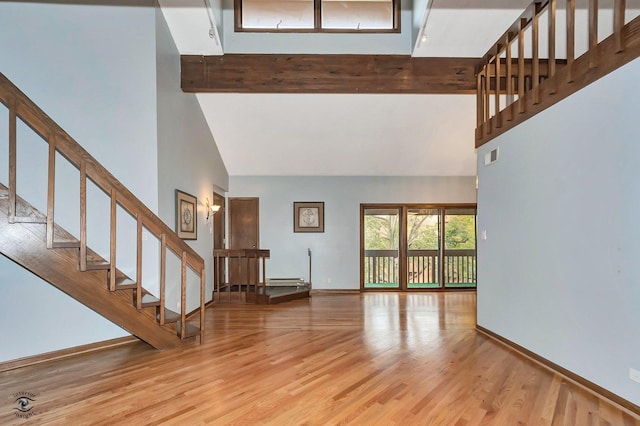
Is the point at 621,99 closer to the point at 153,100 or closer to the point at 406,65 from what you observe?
the point at 406,65

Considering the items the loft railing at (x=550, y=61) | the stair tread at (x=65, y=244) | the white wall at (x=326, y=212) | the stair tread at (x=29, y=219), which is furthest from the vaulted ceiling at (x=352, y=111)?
the stair tread at (x=65, y=244)

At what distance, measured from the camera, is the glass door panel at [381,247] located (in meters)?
7.74

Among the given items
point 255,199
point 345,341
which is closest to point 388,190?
point 255,199

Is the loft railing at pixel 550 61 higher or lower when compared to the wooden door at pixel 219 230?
higher

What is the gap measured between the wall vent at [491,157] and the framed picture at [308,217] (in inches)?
156

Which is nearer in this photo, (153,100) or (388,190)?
(153,100)

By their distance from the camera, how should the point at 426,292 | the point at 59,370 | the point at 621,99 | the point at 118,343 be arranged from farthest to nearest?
the point at 426,292, the point at 118,343, the point at 59,370, the point at 621,99

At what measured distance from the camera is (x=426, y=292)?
7496mm

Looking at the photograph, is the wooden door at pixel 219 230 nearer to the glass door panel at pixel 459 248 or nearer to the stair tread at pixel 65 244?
the stair tread at pixel 65 244

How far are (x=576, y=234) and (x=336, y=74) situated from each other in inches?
149

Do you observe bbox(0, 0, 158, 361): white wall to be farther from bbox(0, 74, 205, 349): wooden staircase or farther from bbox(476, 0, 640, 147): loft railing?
bbox(476, 0, 640, 147): loft railing

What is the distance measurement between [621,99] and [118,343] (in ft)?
17.6

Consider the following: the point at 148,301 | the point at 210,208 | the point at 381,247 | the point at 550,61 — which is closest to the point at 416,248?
the point at 381,247
